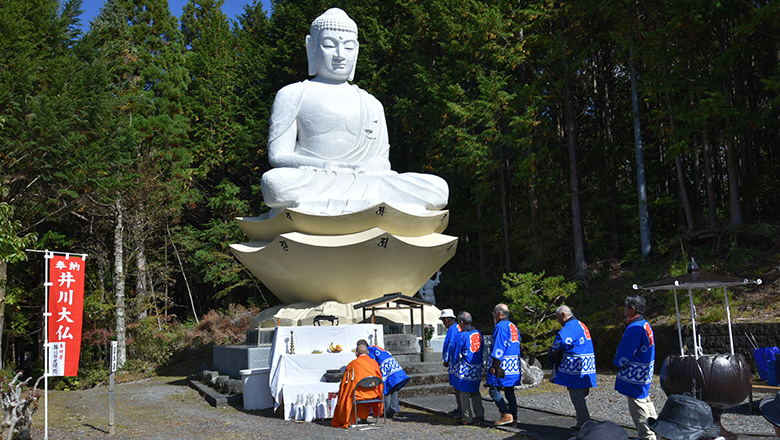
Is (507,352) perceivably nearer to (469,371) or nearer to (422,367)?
(469,371)

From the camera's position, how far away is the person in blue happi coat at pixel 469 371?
6.09 meters

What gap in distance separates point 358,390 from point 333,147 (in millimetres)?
6165

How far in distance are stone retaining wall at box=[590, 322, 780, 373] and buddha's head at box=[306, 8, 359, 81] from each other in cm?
641

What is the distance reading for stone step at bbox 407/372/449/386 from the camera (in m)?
8.58

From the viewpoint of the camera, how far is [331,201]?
34.4 ft

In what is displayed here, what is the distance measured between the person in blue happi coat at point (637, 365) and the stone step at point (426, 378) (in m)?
4.02

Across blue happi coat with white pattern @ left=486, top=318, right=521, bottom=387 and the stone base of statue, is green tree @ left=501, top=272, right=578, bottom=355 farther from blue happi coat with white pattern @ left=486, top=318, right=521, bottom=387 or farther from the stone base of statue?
blue happi coat with white pattern @ left=486, top=318, right=521, bottom=387

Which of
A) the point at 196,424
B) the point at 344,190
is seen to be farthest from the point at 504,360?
the point at 344,190

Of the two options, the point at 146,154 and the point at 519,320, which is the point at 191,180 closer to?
the point at 146,154

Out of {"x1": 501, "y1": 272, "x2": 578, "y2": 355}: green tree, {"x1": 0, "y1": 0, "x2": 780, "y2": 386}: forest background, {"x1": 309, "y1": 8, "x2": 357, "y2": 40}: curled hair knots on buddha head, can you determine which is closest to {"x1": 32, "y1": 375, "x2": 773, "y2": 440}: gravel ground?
{"x1": 501, "y1": 272, "x2": 578, "y2": 355}: green tree

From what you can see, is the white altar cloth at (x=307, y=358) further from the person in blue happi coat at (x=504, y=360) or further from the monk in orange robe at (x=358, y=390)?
the person in blue happi coat at (x=504, y=360)

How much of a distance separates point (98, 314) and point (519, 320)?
9615 mm

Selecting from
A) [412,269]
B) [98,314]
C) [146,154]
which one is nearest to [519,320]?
[412,269]

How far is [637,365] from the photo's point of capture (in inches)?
187
